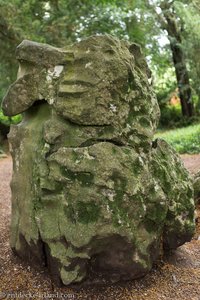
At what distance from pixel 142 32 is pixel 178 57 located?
8.43 ft

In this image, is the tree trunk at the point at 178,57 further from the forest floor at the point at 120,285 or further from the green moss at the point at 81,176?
the green moss at the point at 81,176

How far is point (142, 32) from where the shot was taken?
1714cm

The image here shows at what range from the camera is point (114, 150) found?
3.05m

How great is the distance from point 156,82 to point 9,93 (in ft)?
61.6

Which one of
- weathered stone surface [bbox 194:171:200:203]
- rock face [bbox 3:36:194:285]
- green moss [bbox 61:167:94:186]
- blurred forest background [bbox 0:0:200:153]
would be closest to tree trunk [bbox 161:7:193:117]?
blurred forest background [bbox 0:0:200:153]

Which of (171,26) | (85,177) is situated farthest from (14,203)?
(171,26)

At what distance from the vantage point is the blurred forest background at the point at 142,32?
11.1 meters

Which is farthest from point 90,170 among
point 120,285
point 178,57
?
point 178,57

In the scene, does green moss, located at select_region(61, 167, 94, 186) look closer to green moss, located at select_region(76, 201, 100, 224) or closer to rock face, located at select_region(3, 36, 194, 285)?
rock face, located at select_region(3, 36, 194, 285)

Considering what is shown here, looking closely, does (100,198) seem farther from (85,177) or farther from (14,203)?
(14,203)

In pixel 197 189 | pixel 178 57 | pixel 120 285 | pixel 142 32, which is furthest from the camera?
pixel 178 57

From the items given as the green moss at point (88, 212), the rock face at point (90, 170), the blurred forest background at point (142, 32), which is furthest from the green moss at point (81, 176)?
the blurred forest background at point (142, 32)

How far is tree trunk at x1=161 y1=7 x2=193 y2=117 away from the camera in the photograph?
57.4ft

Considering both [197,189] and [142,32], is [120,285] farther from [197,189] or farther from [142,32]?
[142,32]
